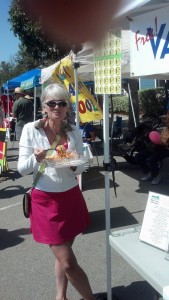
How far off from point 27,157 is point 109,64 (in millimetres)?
930

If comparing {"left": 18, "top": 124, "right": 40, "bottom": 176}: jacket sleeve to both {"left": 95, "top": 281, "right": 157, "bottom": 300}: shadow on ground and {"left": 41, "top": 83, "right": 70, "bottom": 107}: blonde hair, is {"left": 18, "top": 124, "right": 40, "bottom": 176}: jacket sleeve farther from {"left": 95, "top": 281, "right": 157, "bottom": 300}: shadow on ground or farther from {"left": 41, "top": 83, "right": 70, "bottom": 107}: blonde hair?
{"left": 95, "top": 281, "right": 157, "bottom": 300}: shadow on ground

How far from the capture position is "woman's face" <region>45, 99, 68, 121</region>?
2457mm

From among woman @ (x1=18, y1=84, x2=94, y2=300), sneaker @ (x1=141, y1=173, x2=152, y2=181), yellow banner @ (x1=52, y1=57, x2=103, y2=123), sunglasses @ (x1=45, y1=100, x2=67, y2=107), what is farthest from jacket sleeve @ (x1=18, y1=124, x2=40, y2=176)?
sneaker @ (x1=141, y1=173, x2=152, y2=181)

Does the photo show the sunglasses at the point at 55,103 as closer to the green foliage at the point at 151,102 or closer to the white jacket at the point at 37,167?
the white jacket at the point at 37,167

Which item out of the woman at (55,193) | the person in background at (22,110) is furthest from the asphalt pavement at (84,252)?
the person in background at (22,110)

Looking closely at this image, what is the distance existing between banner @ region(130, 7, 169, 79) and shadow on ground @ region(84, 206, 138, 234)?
2.59 m

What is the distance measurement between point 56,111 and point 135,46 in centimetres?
70

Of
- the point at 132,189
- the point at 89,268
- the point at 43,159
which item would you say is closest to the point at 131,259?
the point at 43,159

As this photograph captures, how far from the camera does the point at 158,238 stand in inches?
79.5

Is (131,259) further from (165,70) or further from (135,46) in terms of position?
(135,46)

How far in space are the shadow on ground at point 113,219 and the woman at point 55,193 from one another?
191 cm

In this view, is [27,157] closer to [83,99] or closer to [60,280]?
[60,280]

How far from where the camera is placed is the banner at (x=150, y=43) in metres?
2.04

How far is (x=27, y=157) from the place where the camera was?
8.17 feet
